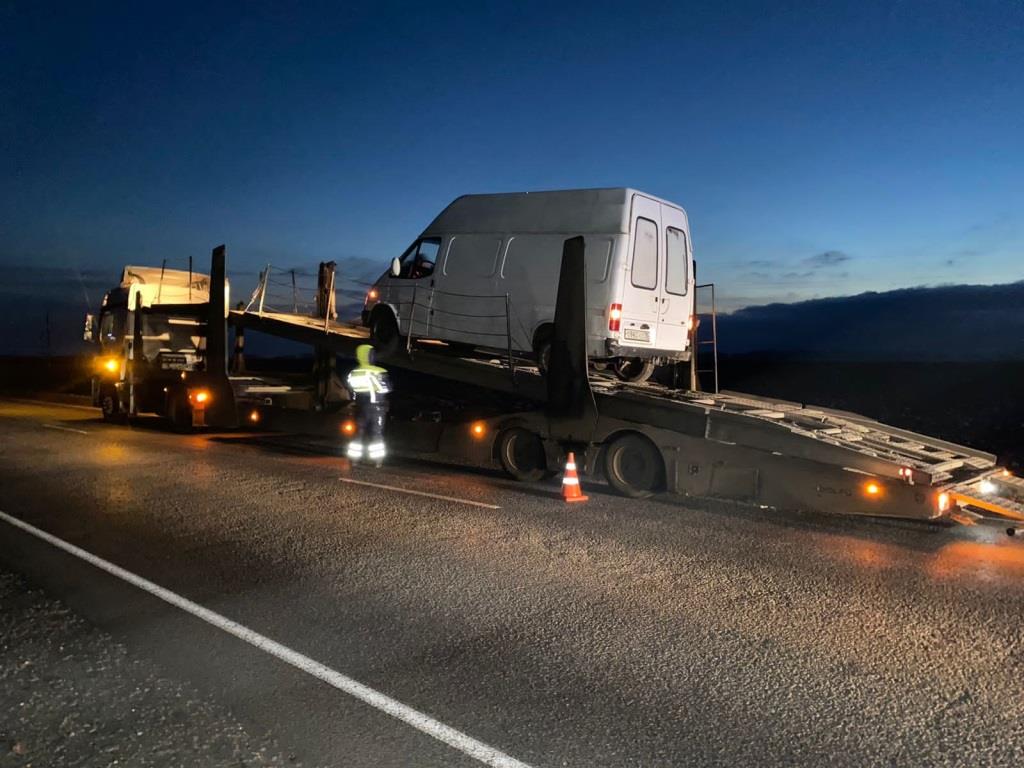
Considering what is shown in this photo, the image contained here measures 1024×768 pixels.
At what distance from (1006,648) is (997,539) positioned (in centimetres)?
302

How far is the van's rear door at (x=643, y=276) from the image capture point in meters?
9.46

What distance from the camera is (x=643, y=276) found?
9672 mm

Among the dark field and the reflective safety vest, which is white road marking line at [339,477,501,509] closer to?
the reflective safety vest

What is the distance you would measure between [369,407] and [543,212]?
3539 mm

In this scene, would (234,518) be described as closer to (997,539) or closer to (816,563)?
(816,563)

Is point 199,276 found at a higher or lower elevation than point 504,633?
higher

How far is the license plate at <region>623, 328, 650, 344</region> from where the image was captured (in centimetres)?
956

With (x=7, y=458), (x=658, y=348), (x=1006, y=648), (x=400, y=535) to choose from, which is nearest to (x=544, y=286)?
(x=658, y=348)

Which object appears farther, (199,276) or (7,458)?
(199,276)

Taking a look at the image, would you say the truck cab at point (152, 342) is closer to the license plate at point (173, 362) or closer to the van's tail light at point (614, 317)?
the license plate at point (173, 362)

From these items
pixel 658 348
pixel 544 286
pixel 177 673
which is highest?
pixel 544 286

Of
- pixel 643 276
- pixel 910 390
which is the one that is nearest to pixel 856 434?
pixel 643 276

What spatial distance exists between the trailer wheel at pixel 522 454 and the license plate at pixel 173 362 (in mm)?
8623

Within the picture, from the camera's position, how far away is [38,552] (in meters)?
6.41
